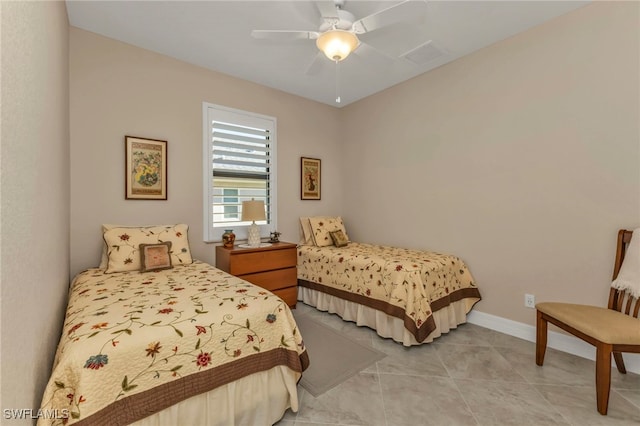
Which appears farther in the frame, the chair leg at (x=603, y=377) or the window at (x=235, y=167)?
the window at (x=235, y=167)

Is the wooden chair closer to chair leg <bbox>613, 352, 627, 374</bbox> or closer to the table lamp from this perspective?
chair leg <bbox>613, 352, 627, 374</bbox>

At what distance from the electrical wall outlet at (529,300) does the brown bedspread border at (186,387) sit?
217 cm

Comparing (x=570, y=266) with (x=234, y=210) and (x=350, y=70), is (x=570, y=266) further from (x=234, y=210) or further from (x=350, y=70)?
(x=234, y=210)

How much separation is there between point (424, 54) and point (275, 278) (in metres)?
2.87

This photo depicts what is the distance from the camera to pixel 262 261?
3137 mm

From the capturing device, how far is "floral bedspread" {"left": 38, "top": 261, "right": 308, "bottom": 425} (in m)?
1.11

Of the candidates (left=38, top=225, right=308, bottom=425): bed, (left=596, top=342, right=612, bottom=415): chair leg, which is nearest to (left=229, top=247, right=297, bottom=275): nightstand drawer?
(left=38, top=225, right=308, bottom=425): bed

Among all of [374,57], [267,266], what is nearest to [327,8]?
[374,57]

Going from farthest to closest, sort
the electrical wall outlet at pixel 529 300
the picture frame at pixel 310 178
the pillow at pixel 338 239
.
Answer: the picture frame at pixel 310 178
the pillow at pixel 338 239
the electrical wall outlet at pixel 529 300

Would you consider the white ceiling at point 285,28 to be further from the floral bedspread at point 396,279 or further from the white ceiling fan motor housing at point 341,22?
the floral bedspread at point 396,279

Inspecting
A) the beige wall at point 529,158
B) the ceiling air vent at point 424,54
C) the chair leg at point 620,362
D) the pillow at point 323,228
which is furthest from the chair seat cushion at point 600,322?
the ceiling air vent at point 424,54

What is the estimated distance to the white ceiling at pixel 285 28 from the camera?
2.24 meters

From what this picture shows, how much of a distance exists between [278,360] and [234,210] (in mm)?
2197

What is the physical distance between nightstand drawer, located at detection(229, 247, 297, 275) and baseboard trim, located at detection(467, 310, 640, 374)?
2.04 meters
